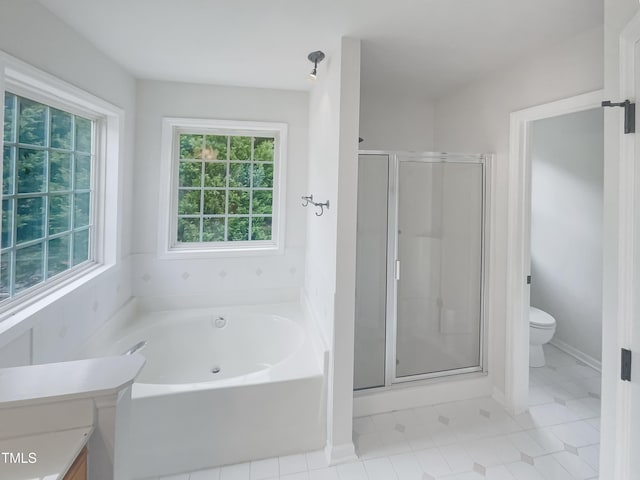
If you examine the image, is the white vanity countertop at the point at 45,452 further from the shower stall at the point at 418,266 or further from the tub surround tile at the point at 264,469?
the shower stall at the point at 418,266

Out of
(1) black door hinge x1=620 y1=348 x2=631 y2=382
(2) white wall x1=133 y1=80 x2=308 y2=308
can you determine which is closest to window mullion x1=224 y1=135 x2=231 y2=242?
(2) white wall x1=133 y1=80 x2=308 y2=308

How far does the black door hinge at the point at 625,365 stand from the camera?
1036 millimetres

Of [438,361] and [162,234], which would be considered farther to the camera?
[162,234]

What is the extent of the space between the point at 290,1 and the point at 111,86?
1514 millimetres

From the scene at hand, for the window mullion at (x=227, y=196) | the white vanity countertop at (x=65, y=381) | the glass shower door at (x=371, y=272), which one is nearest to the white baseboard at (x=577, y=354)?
the glass shower door at (x=371, y=272)

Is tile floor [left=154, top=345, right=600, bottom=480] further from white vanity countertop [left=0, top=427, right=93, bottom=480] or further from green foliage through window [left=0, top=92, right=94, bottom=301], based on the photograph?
green foliage through window [left=0, top=92, right=94, bottom=301]

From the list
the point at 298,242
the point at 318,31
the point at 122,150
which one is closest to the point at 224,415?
the point at 298,242

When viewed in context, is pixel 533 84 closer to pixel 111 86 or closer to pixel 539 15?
pixel 539 15

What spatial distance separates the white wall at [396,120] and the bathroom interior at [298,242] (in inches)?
0.8

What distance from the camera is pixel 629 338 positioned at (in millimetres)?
1047

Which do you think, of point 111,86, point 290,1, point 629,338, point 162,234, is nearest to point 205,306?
point 162,234

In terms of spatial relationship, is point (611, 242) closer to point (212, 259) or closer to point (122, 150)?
point (212, 259)

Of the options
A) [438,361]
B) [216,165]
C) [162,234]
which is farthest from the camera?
[216,165]

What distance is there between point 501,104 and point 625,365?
74.9 inches
